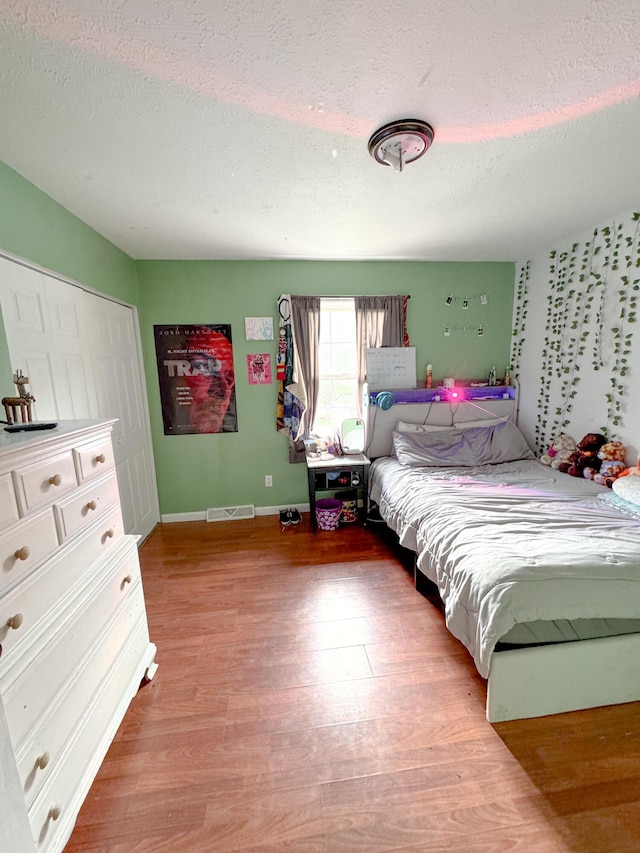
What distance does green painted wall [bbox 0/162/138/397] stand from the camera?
1.52 meters

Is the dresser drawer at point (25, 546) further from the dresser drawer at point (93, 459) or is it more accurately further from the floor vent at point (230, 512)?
the floor vent at point (230, 512)

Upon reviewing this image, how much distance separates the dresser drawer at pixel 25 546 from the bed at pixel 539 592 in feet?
5.12

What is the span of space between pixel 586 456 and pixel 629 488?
564mm

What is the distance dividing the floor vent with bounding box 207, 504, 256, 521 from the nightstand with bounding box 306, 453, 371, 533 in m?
0.68

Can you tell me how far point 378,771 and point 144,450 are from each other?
2.72 meters

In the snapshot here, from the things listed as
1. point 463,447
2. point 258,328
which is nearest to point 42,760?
point 258,328

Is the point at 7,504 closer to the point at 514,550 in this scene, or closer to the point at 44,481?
the point at 44,481

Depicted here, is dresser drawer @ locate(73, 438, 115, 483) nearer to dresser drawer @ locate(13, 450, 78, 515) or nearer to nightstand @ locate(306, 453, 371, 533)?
dresser drawer @ locate(13, 450, 78, 515)

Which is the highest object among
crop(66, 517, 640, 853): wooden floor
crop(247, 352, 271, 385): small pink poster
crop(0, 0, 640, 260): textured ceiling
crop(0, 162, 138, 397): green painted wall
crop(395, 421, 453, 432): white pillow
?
crop(0, 0, 640, 260): textured ceiling

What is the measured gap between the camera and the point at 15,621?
0.89m

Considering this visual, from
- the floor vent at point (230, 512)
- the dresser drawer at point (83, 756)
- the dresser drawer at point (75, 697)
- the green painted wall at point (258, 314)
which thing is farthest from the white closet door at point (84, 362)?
the dresser drawer at point (83, 756)

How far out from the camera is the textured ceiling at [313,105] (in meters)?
0.93

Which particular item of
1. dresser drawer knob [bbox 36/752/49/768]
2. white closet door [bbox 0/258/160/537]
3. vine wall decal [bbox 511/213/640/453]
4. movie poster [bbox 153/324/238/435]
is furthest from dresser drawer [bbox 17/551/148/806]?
vine wall decal [bbox 511/213/640/453]

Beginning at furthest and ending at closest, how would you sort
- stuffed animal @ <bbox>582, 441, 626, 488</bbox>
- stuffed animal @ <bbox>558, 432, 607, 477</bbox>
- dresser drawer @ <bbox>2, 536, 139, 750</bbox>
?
stuffed animal @ <bbox>558, 432, 607, 477</bbox> → stuffed animal @ <bbox>582, 441, 626, 488</bbox> → dresser drawer @ <bbox>2, 536, 139, 750</bbox>
